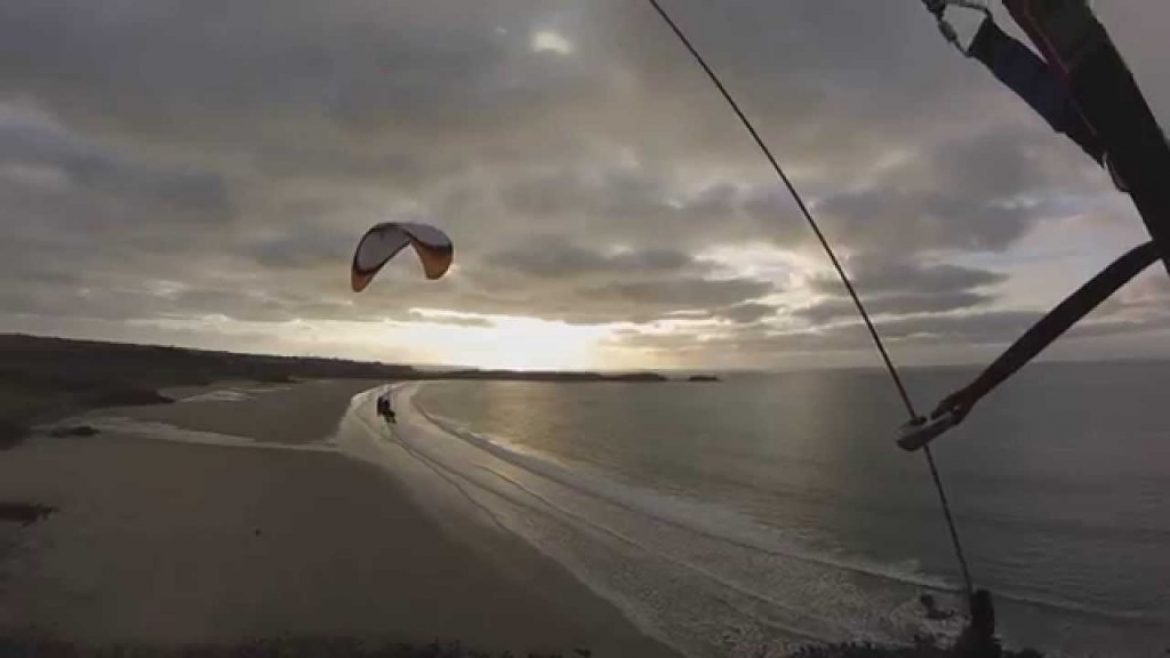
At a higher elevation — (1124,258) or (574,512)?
(1124,258)

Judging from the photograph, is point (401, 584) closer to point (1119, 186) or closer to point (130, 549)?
point (130, 549)

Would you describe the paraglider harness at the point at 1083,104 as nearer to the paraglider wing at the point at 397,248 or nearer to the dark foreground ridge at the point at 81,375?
the paraglider wing at the point at 397,248

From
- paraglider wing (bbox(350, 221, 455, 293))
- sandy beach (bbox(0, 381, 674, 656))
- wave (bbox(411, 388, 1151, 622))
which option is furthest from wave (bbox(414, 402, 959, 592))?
paraglider wing (bbox(350, 221, 455, 293))

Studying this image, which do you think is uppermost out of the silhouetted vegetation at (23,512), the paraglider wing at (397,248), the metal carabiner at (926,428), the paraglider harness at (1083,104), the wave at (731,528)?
the paraglider wing at (397,248)

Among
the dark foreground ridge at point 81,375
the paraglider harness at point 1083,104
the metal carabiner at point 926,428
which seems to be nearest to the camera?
the paraglider harness at point 1083,104

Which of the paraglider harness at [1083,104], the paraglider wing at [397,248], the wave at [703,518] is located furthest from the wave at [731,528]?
the paraglider harness at [1083,104]

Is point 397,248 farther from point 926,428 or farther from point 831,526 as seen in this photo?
point 831,526

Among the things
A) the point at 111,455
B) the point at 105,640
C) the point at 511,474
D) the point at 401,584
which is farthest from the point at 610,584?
the point at 111,455
